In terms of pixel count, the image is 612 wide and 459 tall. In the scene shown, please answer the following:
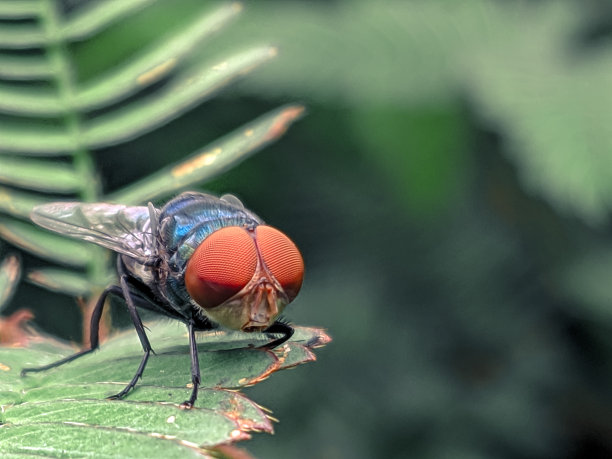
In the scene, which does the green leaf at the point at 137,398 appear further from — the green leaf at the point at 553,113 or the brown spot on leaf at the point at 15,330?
the green leaf at the point at 553,113

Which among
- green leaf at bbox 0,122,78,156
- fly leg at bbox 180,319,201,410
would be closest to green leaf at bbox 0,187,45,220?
green leaf at bbox 0,122,78,156

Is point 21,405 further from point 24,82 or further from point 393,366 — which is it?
point 393,366

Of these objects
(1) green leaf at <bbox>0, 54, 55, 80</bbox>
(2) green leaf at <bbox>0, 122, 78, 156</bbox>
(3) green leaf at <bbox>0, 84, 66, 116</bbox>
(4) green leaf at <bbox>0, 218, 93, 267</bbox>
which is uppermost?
(1) green leaf at <bbox>0, 54, 55, 80</bbox>

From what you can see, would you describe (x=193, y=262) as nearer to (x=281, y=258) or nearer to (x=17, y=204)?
(x=281, y=258)

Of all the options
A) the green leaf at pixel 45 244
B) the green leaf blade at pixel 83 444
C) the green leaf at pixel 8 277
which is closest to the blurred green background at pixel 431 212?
the green leaf at pixel 45 244

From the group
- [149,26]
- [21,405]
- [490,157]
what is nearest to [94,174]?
[21,405]

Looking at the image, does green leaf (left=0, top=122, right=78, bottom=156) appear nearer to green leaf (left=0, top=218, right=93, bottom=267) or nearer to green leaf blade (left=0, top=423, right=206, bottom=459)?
green leaf (left=0, top=218, right=93, bottom=267)

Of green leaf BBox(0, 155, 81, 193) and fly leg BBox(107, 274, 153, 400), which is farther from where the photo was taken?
green leaf BBox(0, 155, 81, 193)
